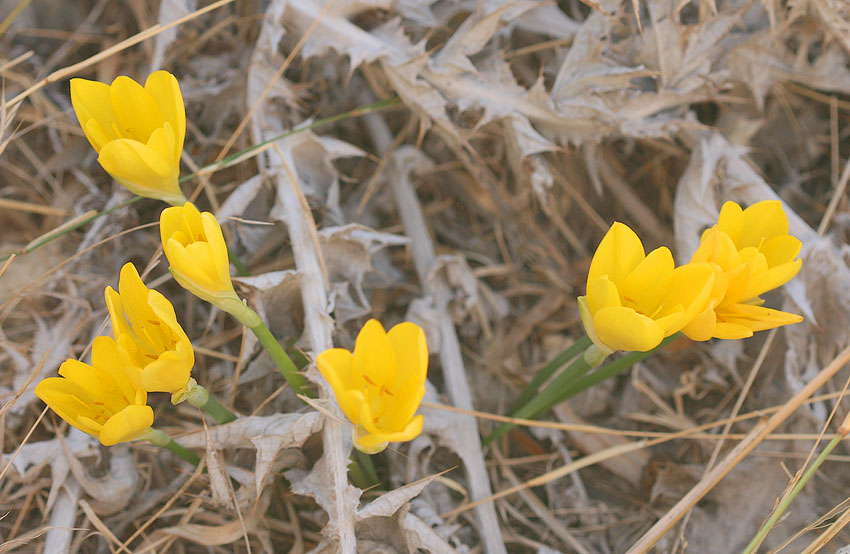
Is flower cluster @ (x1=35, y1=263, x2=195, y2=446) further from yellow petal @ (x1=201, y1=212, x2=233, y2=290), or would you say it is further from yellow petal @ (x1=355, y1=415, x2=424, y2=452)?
yellow petal @ (x1=355, y1=415, x2=424, y2=452)

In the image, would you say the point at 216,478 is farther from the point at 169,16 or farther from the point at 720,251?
the point at 169,16

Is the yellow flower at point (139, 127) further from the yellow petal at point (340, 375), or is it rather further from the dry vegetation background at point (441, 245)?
the yellow petal at point (340, 375)

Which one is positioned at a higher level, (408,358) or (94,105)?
(94,105)

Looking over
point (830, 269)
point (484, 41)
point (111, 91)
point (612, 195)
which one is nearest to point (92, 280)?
point (111, 91)

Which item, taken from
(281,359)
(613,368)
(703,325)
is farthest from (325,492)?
(703,325)

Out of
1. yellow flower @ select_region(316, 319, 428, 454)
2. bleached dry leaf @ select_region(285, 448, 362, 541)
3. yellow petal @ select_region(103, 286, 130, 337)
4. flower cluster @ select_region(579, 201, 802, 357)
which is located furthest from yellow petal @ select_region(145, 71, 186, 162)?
flower cluster @ select_region(579, 201, 802, 357)

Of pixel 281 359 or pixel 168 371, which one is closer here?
pixel 168 371

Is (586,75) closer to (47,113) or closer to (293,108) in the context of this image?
(293,108)
